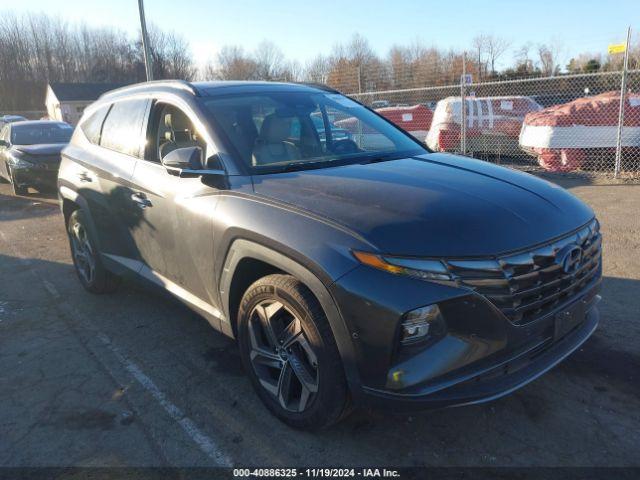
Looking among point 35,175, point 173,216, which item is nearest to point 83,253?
point 173,216

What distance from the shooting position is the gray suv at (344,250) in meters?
2.21

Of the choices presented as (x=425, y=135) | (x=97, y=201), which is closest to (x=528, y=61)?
(x=425, y=135)

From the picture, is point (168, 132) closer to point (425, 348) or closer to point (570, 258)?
point (425, 348)

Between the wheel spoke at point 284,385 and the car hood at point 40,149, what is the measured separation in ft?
33.3

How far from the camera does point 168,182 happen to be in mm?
3426

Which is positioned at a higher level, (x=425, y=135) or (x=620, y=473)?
(x=425, y=135)

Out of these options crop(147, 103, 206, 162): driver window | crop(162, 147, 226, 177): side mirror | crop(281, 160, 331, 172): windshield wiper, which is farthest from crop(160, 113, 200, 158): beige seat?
crop(281, 160, 331, 172): windshield wiper

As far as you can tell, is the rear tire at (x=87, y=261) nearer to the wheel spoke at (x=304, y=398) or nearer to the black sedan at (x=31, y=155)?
the wheel spoke at (x=304, y=398)

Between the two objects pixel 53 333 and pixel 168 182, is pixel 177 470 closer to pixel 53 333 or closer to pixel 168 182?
pixel 168 182

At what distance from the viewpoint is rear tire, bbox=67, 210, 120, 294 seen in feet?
15.6

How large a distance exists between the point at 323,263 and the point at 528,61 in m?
42.2

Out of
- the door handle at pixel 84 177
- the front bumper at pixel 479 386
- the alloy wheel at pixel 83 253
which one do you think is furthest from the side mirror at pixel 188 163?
the alloy wheel at pixel 83 253

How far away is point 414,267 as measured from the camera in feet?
7.19

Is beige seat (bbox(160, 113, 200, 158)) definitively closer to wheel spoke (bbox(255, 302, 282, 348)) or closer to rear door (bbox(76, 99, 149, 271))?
rear door (bbox(76, 99, 149, 271))
